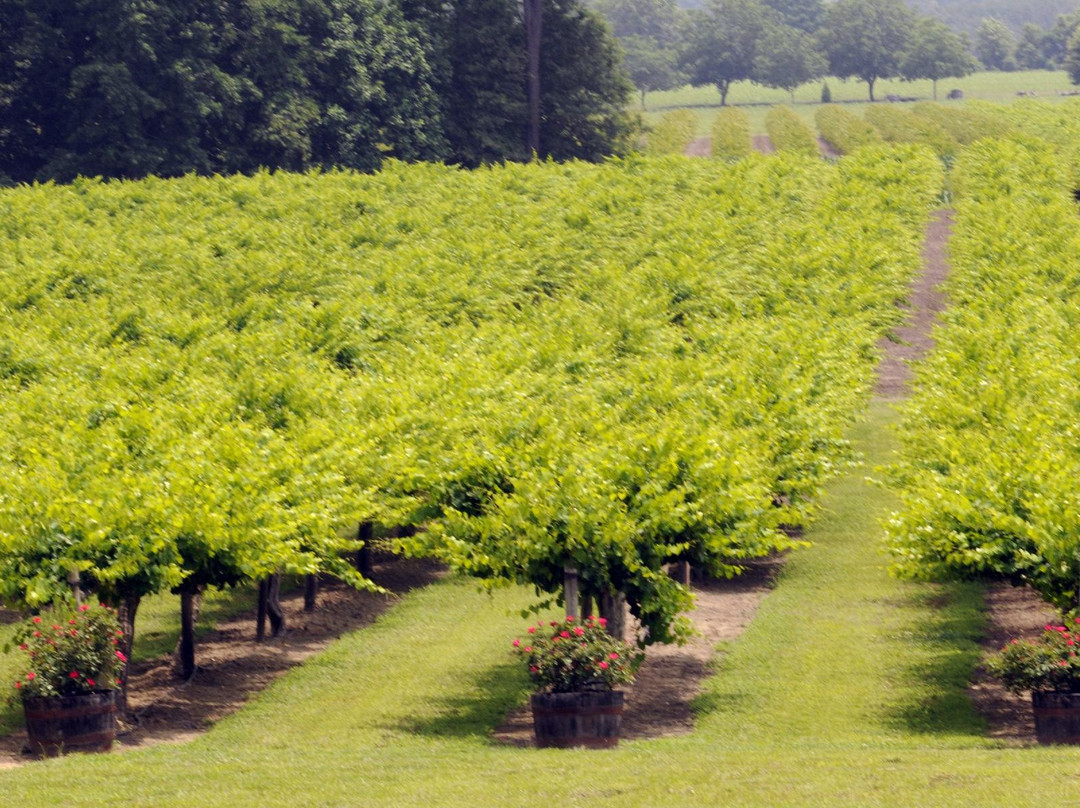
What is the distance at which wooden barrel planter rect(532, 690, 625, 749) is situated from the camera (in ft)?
77.7

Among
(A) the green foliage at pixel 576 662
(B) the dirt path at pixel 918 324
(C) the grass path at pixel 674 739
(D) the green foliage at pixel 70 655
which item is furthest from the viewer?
(B) the dirt path at pixel 918 324

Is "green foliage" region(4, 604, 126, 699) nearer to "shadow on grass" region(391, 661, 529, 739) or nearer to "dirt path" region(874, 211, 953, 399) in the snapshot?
"shadow on grass" region(391, 661, 529, 739)

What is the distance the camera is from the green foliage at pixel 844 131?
115m

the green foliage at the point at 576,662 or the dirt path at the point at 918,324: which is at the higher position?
the dirt path at the point at 918,324

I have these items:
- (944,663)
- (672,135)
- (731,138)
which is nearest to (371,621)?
(944,663)

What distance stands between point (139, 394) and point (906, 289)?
107ft

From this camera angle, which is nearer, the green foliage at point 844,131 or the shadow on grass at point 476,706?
the shadow on grass at point 476,706

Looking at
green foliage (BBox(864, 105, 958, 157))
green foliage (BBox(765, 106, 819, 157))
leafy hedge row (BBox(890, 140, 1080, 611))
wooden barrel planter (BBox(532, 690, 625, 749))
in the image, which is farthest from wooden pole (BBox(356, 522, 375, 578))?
green foliage (BBox(864, 105, 958, 157))

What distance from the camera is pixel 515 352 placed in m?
39.1

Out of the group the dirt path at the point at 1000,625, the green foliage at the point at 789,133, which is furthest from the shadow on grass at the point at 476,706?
the green foliage at the point at 789,133

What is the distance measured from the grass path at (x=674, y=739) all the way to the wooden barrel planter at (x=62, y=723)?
1.02 meters

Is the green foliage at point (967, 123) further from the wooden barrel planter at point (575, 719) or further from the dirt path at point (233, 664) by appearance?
the wooden barrel planter at point (575, 719)

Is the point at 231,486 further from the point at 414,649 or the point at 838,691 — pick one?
the point at 838,691

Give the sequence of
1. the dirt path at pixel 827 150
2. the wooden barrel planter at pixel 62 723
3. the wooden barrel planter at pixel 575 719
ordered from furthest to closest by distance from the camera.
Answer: the dirt path at pixel 827 150, the wooden barrel planter at pixel 575 719, the wooden barrel planter at pixel 62 723
